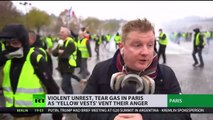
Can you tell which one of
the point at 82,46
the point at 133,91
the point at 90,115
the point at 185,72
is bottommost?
the point at 185,72

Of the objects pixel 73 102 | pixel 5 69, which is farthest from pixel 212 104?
pixel 5 69

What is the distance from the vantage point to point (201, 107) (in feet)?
5.75

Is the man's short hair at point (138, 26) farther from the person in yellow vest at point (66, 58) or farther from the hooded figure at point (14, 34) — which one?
the person in yellow vest at point (66, 58)

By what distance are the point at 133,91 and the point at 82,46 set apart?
30.0ft

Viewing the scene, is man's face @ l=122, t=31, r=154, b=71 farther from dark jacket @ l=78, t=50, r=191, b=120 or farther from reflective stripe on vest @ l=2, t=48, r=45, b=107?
reflective stripe on vest @ l=2, t=48, r=45, b=107

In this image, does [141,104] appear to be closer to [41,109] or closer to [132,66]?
[132,66]

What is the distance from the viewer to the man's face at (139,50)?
1.72 metres

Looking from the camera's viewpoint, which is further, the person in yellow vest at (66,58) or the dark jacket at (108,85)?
the person in yellow vest at (66,58)

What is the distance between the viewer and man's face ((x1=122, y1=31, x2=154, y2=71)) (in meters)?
1.72

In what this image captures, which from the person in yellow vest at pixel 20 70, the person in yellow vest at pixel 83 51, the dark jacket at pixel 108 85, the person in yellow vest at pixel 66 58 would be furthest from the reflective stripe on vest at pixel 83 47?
the dark jacket at pixel 108 85

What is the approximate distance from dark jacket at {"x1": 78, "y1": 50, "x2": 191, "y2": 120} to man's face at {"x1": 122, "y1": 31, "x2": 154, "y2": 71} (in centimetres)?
18

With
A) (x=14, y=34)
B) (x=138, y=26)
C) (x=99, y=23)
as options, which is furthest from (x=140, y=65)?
(x=99, y=23)

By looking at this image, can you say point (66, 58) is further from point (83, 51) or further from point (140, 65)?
point (140, 65)

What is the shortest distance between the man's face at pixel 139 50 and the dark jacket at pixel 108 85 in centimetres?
18
